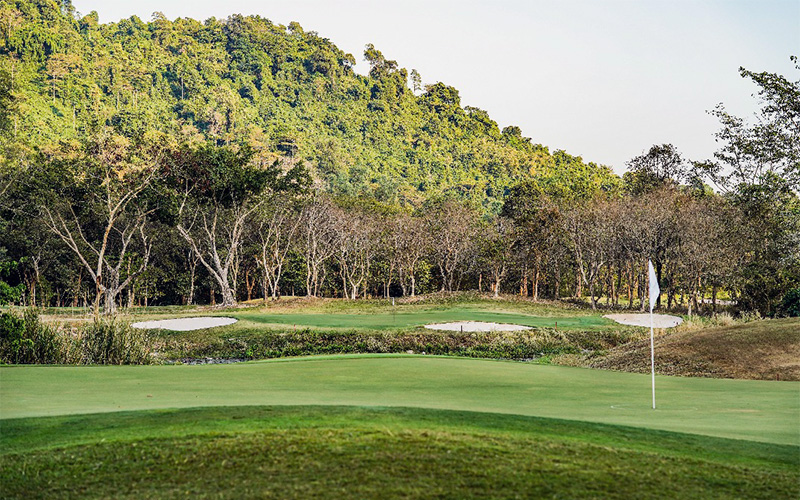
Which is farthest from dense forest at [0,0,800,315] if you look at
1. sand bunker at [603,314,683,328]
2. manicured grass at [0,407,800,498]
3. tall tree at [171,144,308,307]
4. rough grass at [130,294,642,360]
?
manicured grass at [0,407,800,498]

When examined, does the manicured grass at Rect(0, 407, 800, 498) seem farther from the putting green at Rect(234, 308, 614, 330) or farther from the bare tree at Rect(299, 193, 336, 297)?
the bare tree at Rect(299, 193, 336, 297)

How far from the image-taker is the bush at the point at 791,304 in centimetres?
3741

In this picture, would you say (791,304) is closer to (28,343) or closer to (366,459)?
(28,343)

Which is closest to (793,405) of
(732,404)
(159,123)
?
(732,404)

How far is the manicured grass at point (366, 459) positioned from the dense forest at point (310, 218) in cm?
1765

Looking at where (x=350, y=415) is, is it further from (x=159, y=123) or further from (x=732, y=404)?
(x=159, y=123)

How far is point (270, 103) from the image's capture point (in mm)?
146750

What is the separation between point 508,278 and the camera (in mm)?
70500

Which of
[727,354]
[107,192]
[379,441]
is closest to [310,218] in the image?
[107,192]

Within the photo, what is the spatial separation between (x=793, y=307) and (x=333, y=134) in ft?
367

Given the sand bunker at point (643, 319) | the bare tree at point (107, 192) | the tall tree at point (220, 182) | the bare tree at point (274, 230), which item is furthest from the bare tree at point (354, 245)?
the sand bunker at point (643, 319)

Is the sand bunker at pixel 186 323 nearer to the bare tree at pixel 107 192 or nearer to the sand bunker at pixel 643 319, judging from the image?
the bare tree at pixel 107 192

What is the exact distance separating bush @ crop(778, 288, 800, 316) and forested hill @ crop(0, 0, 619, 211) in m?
39.9

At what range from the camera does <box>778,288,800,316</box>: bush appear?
3741 cm
